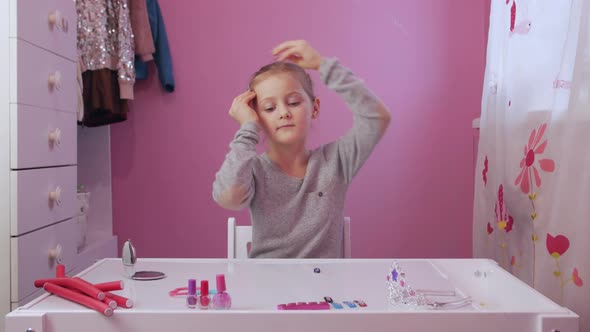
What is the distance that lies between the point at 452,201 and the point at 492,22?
78 cm

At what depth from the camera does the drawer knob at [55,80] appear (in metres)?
1.38

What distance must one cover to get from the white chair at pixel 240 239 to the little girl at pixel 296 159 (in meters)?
0.06

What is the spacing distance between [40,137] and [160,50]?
2.15ft

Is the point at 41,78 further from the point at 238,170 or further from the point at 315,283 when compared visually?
the point at 315,283

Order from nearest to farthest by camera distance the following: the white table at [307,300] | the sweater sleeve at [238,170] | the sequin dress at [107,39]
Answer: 1. the white table at [307,300]
2. the sweater sleeve at [238,170]
3. the sequin dress at [107,39]

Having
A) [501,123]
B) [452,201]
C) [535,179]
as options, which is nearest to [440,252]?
[452,201]

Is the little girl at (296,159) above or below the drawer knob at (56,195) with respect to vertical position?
above

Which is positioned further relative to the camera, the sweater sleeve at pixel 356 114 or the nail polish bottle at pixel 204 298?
the sweater sleeve at pixel 356 114

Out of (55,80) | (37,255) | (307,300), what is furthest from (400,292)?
(55,80)

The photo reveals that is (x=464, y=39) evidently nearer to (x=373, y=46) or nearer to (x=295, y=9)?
(x=373, y=46)

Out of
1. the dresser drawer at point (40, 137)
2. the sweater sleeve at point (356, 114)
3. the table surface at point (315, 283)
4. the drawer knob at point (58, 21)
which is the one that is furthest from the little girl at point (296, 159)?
the drawer knob at point (58, 21)

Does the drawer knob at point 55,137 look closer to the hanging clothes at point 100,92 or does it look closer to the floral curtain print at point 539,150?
the hanging clothes at point 100,92

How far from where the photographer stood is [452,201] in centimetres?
194

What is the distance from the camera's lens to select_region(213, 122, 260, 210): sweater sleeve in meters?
0.98
